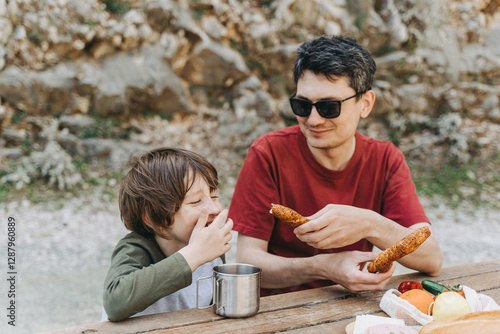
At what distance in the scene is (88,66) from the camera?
803 centimetres

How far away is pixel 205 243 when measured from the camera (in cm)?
159

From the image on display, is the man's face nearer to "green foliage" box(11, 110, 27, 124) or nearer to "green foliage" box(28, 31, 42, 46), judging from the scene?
"green foliage" box(11, 110, 27, 124)

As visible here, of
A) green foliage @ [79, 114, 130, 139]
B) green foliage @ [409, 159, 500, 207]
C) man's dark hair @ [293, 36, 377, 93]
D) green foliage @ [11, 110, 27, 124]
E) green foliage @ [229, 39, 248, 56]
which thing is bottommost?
green foliage @ [409, 159, 500, 207]

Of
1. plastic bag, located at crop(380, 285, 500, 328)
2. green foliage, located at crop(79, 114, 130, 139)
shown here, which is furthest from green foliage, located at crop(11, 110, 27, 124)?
plastic bag, located at crop(380, 285, 500, 328)

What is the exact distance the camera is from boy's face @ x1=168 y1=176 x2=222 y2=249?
1842 mm

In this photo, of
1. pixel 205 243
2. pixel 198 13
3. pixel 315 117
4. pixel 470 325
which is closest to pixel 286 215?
pixel 205 243

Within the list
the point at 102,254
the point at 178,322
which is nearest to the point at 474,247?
the point at 102,254

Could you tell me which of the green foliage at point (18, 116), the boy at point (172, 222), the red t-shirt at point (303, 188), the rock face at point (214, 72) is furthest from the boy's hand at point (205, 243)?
the green foliage at point (18, 116)

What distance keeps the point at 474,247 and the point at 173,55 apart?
Result: 6636 millimetres

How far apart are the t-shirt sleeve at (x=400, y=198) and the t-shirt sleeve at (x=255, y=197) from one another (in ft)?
2.11

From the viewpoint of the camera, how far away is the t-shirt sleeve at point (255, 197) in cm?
225

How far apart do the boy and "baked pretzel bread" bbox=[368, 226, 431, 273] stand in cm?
60

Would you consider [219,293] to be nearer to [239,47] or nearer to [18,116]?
[18,116]

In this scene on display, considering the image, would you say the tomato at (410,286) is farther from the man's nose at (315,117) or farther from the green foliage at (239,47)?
the green foliage at (239,47)
